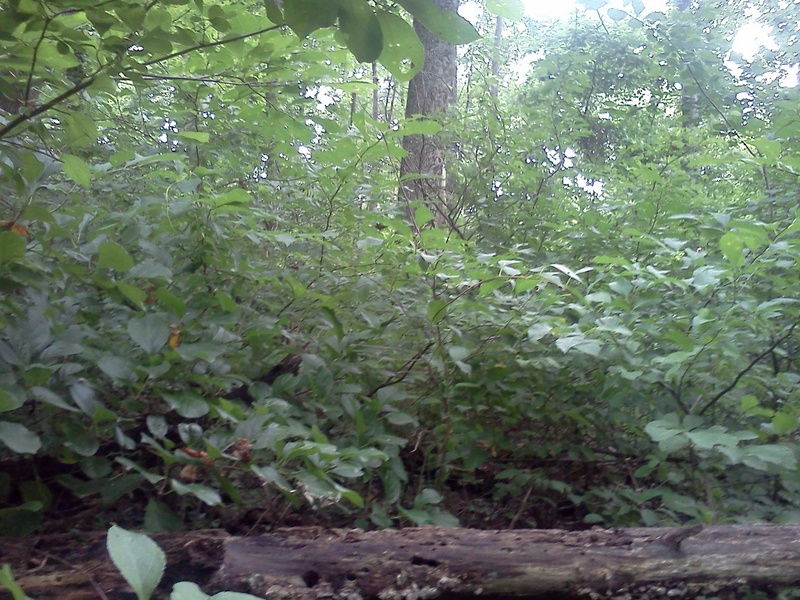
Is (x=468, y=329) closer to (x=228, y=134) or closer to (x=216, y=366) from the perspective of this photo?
(x=216, y=366)

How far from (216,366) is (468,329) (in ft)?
3.40

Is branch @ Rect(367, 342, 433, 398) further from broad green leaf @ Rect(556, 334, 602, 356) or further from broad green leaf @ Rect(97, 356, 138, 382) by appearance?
broad green leaf @ Rect(97, 356, 138, 382)

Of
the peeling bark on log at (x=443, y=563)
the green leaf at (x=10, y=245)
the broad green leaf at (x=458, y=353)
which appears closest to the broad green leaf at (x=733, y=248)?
the peeling bark on log at (x=443, y=563)

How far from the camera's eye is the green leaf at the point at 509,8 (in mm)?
1304

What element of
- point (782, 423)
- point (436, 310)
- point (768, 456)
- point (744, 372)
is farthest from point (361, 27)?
point (744, 372)

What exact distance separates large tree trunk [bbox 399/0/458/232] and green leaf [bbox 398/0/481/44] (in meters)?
3.06

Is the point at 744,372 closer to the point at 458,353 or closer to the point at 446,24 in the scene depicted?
the point at 458,353

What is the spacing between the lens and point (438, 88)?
575 cm

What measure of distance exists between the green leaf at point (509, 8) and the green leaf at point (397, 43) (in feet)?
0.72

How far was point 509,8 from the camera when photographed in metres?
1.30

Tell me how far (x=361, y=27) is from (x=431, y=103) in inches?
190

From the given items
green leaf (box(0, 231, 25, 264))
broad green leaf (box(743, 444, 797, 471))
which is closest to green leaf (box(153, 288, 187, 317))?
green leaf (box(0, 231, 25, 264))

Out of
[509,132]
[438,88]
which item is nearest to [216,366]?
[509,132]

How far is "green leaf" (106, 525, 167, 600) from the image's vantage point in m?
0.80
